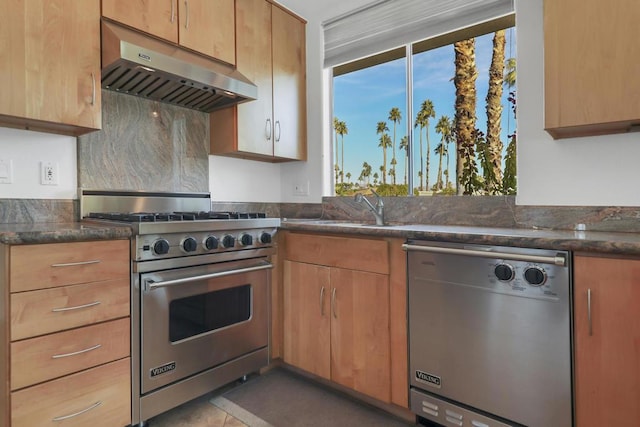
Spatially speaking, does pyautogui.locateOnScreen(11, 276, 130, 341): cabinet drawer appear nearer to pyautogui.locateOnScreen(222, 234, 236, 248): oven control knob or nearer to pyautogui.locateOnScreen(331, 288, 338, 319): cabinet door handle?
pyautogui.locateOnScreen(222, 234, 236, 248): oven control knob

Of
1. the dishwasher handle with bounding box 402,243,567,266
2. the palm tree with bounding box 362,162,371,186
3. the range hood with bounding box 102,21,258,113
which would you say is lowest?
the dishwasher handle with bounding box 402,243,567,266

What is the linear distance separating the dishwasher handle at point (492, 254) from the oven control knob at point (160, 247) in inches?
43.2

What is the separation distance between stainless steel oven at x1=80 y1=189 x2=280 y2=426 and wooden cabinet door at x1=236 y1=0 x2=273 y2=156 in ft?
2.01

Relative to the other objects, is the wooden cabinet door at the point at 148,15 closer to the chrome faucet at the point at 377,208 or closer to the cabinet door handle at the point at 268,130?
the cabinet door handle at the point at 268,130

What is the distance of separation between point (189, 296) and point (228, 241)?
0.33m

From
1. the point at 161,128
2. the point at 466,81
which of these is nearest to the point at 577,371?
the point at 466,81

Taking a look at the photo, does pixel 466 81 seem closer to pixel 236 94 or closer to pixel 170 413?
pixel 236 94

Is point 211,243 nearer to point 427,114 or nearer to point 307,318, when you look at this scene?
point 307,318

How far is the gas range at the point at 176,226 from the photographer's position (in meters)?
1.65

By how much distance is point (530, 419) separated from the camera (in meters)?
1.38

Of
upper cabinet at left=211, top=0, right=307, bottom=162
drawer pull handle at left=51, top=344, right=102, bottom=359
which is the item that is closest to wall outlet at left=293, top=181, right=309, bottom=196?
upper cabinet at left=211, top=0, right=307, bottom=162

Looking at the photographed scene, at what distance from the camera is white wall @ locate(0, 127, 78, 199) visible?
1764 millimetres

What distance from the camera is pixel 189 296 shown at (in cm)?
181

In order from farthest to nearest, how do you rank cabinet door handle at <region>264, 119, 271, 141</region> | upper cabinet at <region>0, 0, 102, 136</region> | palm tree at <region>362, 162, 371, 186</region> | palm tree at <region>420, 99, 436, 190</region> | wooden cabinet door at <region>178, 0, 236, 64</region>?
1. palm tree at <region>362, 162, 371, 186</region>
2. cabinet door handle at <region>264, 119, 271, 141</region>
3. palm tree at <region>420, 99, 436, 190</region>
4. wooden cabinet door at <region>178, 0, 236, 64</region>
5. upper cabinet at <region>0, 0, 102, 136</region>
